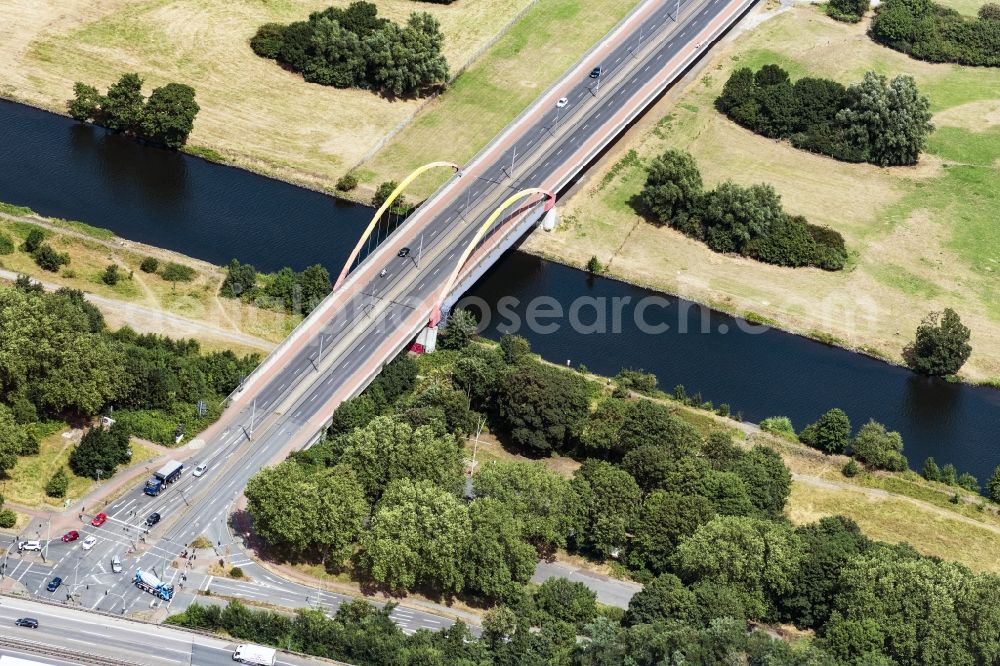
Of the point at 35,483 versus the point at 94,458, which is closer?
the point at 35,483

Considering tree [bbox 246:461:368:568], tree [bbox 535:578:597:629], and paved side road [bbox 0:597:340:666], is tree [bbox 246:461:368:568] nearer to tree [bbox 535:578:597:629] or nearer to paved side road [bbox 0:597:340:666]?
paved side road [bbox 0:597:340:666]

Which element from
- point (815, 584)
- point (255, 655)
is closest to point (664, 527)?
point (815, 584)

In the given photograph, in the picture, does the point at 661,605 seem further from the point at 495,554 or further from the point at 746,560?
the point at 495,554

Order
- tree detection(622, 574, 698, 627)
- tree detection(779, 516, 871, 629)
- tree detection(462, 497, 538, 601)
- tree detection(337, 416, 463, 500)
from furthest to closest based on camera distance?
tree detection(337, 416, 463, 500) < tree detection(779, 516, 871, 629) < tree detection(462, 497, 538, 601) < tree detection(622, 574, 698, 627)

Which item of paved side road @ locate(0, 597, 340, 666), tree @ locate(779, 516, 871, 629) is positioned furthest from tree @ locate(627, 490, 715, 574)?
paved side road @ locate(0, 597, 340, 666)

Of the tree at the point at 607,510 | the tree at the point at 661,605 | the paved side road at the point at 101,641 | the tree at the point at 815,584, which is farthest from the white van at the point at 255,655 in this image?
the tree at the point at 815,584

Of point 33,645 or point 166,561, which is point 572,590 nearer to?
point 166,561
